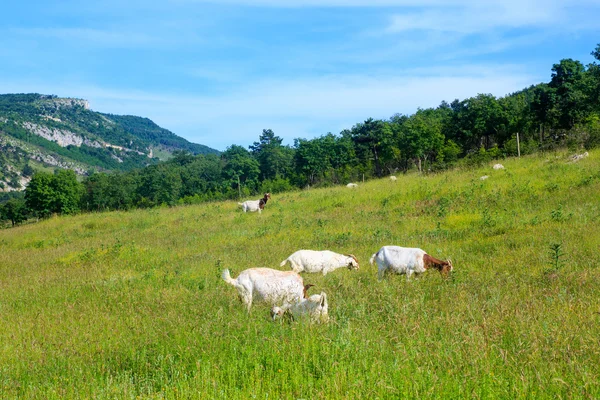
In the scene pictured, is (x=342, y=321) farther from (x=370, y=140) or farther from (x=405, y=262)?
(x=370, y=140)

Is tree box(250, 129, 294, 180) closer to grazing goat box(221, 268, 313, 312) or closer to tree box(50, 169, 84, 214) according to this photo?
tree box(50, 169, 84, 214)

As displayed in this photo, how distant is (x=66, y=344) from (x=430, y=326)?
5274 millimetres

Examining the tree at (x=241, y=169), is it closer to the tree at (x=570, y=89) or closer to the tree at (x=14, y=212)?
the tree at (x=14, y=212)

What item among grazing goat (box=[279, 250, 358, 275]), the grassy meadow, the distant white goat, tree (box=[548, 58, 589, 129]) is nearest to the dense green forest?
tree (box=[548, 58, 589, 129])

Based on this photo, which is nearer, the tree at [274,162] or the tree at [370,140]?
the tree at [370,140]

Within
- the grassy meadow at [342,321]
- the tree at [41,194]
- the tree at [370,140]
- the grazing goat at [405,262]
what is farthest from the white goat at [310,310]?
the tree at [41,194]

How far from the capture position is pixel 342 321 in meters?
6.18

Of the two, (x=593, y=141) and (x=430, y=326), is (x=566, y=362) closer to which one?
Answer: (x=430, y=326)

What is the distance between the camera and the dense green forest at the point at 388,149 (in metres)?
40.6

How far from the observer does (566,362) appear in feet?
15.9

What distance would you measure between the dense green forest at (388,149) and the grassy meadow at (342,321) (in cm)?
1649

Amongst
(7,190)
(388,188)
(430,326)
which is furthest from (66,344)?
(7,190)

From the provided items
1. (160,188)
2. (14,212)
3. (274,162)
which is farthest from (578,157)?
(14,212)

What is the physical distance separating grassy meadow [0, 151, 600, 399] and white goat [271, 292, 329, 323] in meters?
0.30
